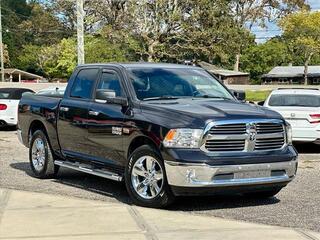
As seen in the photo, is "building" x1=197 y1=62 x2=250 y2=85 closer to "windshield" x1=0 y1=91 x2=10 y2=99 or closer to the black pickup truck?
"windshield" x1=0 y1=91 x2=10 y2=99

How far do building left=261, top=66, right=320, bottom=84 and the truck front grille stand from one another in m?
101

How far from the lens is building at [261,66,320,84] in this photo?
350ft

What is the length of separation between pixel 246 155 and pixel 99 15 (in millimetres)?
53272

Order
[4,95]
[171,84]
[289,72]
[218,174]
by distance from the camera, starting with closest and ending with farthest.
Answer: [218,174]
[171,84]
[4,95]
[289,72]

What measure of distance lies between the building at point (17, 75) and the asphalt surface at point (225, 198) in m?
81.1

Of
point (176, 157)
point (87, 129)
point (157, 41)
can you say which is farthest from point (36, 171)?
point (157, 41)

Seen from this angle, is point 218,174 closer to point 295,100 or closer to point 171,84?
point 171,84

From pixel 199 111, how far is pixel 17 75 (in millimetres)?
93072

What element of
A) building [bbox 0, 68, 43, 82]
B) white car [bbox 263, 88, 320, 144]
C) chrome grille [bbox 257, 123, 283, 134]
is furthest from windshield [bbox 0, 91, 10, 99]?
building [bbox 0, 68, 43, 82]

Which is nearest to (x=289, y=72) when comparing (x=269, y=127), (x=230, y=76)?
→ (x=230, y=76)

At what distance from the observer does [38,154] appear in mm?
10086

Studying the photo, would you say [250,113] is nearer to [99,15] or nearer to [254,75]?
[99,15]

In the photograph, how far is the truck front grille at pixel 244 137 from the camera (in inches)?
279

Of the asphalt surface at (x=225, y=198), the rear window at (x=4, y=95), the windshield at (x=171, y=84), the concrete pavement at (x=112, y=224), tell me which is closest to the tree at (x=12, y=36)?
the rear window at (x=4, y=95)
